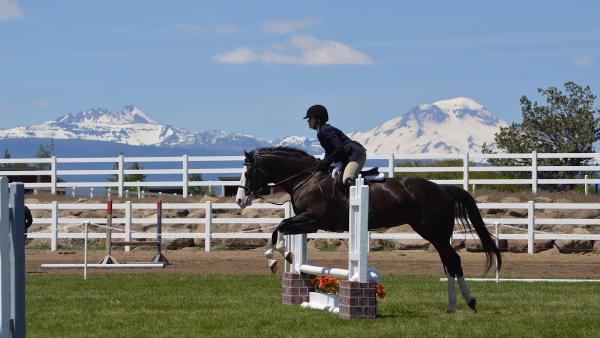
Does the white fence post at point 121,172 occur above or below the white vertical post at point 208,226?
above

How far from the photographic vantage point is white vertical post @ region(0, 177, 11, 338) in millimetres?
9055

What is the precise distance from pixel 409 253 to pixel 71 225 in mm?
10904

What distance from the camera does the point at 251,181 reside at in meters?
17.8

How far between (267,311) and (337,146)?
2.38 meters

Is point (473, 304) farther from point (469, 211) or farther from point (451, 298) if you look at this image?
point (469, 211)

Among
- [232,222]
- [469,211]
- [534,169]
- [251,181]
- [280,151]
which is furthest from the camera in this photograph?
[534,169]

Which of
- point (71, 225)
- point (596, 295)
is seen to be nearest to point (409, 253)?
point (71, 225)

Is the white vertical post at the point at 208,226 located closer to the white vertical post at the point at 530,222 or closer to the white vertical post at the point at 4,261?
the white vertical post at the point at 530,222

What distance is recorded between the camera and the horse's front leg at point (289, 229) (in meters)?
16.8

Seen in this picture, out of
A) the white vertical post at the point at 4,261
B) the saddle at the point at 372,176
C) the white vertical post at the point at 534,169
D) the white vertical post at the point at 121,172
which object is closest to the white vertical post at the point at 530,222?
the white vertical post at the point at 534,169

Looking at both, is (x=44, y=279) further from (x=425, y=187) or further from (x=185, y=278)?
(x=425, y=187)

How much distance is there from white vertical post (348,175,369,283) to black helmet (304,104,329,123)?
1681 mm

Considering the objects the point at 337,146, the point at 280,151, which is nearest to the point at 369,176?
the point at 337,146

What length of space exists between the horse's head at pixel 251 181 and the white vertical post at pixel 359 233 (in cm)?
262
